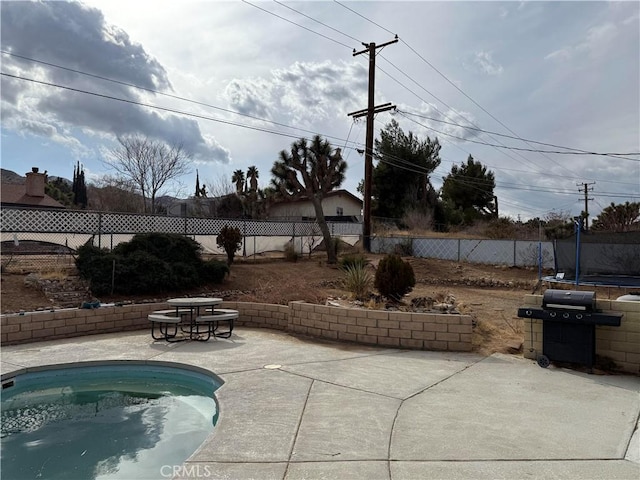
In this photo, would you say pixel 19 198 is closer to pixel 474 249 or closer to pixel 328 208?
pixel 328 208

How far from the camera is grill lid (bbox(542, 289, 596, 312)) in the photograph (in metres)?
5.69

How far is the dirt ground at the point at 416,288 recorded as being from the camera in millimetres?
8578

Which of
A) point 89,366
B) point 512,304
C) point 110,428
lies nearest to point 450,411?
point 110,428

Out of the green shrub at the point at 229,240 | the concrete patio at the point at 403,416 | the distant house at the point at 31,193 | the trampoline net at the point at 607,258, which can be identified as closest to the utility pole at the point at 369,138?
the green shrub at the point at 229,240

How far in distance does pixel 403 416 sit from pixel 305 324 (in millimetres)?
4310

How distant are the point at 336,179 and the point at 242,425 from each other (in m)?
17.1

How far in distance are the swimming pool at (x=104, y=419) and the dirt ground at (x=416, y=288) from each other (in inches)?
134

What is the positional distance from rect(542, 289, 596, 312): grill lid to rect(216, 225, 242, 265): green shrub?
35.8 feet

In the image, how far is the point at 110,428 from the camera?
4738 millimetres

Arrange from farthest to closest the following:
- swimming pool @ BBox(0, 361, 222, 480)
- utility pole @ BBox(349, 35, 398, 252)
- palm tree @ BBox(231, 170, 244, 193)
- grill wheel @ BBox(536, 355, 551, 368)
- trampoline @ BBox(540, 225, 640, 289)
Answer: palm tree @ BBox(231, 170, 244, 193) → utility pole @ BBox(349, 35, 398, 252) → trampoline @ BBox(540, 225, 640, 289) → grill wheel @ BBox(536, 355, 551, 368) → swimming pool @ BBox(0, 361, 222, 480)

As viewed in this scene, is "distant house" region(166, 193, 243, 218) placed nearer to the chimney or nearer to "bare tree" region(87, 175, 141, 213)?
"bare tree" region(87, 175, 141, 213)

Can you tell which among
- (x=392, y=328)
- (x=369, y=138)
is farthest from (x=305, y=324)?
(x=369, y=138)

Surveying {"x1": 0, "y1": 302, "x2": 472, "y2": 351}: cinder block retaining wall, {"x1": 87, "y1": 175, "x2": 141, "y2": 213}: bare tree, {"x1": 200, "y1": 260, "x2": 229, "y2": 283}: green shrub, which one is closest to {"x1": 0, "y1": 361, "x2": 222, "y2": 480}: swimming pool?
{"x1": 0, "y1": 302, "x2": 472, "y2": 351}: cinder block retaining wall

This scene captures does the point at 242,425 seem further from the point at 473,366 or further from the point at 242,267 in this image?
the point at 242,267
